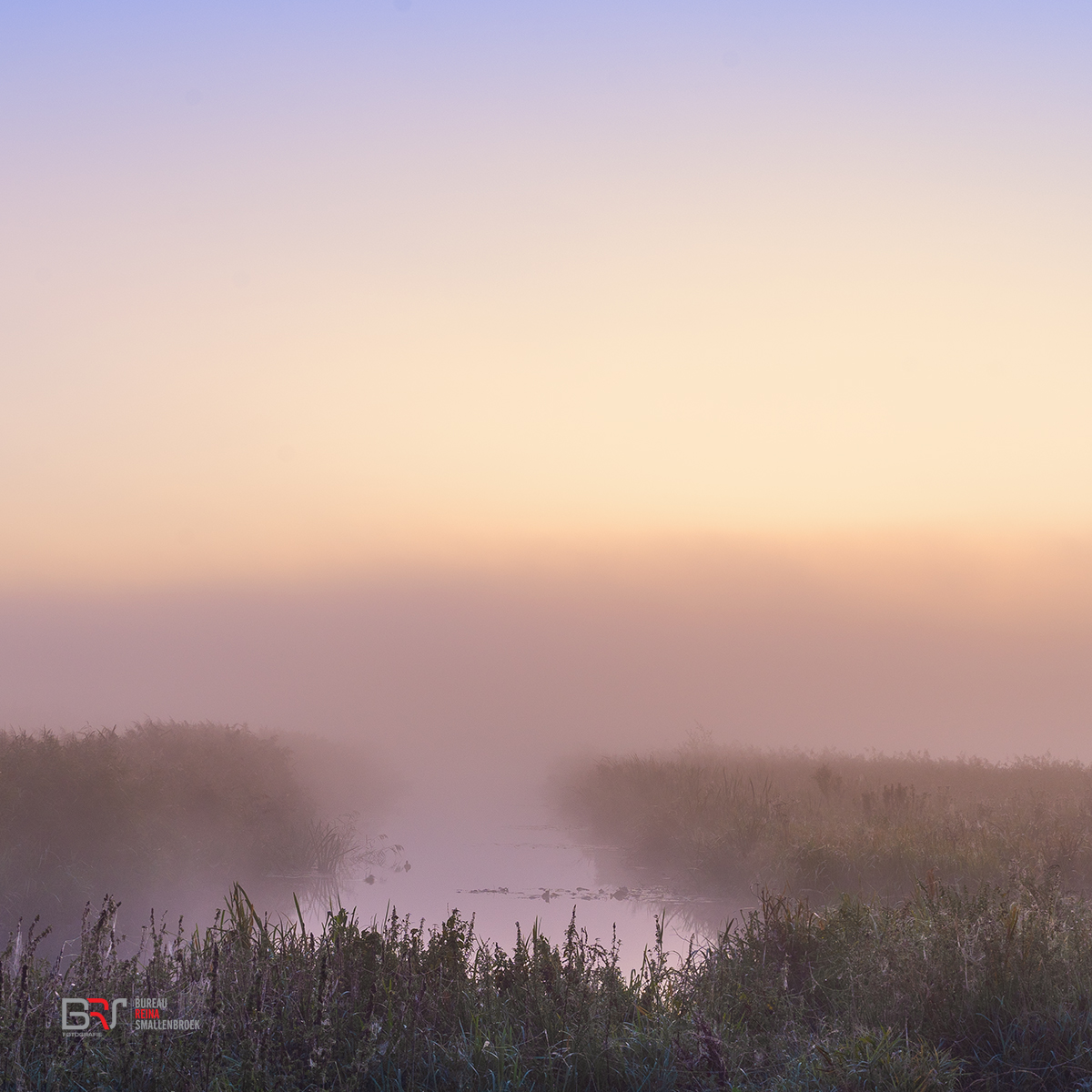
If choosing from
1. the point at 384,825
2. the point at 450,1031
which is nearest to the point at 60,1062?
the point at 450,1031

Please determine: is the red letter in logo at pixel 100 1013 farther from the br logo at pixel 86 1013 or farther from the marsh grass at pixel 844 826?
the marsh grass at pixel 844 826

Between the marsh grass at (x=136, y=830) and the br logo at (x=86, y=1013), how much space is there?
7217mm

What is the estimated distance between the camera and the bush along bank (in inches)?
182

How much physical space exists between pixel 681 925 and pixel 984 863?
3975 millimetres

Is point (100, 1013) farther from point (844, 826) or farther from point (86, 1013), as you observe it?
point (844, 826)

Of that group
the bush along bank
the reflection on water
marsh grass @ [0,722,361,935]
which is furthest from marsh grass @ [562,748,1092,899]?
marsh grass @ [0,722,361,935]

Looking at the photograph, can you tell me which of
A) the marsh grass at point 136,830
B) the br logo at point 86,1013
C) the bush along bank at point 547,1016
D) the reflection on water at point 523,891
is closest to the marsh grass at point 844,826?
the reflection on water at point 523,891

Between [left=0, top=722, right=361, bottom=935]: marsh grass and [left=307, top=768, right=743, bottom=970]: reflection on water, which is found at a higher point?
[left=0, top=722, right=361, bottom=935]: marsh grass

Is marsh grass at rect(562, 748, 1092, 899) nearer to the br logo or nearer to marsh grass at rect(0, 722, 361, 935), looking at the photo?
marsh grass at rect(0, 722, 361, 935)

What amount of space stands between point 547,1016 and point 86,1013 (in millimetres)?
2386

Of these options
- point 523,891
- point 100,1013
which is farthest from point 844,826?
point 100,1013

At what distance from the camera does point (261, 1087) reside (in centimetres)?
440

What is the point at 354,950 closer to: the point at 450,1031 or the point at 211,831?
the point at 450,1031

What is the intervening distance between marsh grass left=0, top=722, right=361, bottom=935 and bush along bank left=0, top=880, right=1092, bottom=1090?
6734mm
